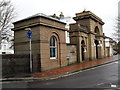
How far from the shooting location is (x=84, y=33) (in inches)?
823

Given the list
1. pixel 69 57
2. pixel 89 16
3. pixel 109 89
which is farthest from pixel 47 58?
pixel 89 16

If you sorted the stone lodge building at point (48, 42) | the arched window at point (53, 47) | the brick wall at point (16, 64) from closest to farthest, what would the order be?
the brick wall at point (16, 64) < the stone lodge building at point (48, 42) < the arched window at point (53, 47)

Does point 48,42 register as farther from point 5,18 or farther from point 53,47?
point 5,18

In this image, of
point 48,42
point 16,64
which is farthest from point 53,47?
point 16,64

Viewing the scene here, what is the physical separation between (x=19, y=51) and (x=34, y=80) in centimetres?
602

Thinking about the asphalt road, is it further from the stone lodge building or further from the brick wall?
the stone lodge building

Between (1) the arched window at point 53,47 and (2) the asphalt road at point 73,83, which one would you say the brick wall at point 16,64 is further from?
(2) the asphalt road at point 73,83

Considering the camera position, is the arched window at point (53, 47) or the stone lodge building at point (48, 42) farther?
the arched window at point (53, 47)

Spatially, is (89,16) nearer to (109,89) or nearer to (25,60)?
(25,60)

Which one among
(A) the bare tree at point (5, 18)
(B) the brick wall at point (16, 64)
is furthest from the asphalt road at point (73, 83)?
(A) the bare tree at point (5, 18)

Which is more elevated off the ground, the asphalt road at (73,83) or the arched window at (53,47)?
the arched window at (53,47)

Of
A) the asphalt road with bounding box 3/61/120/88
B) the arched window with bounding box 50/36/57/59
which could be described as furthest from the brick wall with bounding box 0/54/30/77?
the asphalt road with bounding box 3/61/120/88

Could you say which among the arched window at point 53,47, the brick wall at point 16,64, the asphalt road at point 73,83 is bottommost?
the asphalt road at point 73,83

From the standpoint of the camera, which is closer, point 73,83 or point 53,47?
point 73,83
